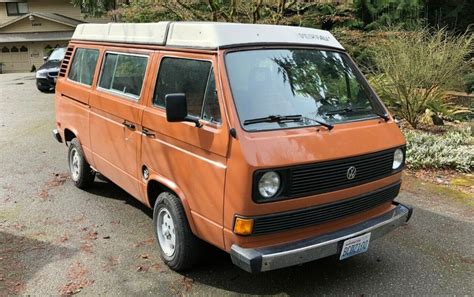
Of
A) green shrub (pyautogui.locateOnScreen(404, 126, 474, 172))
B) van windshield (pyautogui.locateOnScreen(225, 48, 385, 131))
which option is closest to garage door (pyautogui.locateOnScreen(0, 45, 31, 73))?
green shrub (pyautogui.locateOnScreen(404, 126, 474, 172))

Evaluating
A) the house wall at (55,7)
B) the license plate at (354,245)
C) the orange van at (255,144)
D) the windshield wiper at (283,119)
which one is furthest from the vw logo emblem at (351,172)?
the house wall at (55,7)

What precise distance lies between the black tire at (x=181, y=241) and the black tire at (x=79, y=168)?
2.43 meters

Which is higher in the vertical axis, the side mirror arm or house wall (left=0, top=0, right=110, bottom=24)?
house wall (left=0, top=0, right=110, bottom=24)

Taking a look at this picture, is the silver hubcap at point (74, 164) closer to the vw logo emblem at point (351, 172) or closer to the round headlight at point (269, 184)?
the round headlight at point (269, 184)

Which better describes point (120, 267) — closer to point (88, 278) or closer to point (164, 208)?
point (88, 278)

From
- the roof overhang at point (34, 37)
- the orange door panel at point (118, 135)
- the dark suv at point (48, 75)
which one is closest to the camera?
the orange door panel at point (118, 135)

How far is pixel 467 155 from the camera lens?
6977 mm

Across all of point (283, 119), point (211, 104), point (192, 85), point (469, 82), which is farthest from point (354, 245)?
point (469, 82)

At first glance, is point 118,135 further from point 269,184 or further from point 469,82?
point 469,82

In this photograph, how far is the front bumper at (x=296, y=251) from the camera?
3.09 m

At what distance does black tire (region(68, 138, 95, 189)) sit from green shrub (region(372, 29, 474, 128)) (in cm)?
618

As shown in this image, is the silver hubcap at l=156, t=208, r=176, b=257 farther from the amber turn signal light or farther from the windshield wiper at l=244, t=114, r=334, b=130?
the windshield wiper at l=244, t=114, r=334, b=130

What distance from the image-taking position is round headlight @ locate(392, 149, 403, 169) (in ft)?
12.8

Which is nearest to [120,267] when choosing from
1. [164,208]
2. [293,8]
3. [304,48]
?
[164,208]
